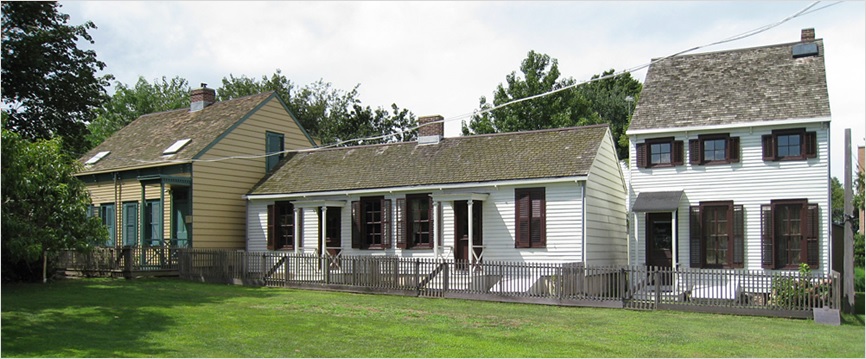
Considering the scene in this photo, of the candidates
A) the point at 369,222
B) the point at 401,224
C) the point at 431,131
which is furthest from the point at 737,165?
the point at 369,222

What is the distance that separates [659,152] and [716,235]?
9.62ft

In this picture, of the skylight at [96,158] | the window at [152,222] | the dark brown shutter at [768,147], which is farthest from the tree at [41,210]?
the dark brown shutter at [768,147]

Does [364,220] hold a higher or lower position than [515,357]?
higher

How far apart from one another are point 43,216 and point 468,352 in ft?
40.3

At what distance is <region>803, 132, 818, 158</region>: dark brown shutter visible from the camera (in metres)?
21.9

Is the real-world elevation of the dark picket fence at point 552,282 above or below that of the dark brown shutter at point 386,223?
below

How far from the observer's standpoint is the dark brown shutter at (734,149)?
22.9 meters

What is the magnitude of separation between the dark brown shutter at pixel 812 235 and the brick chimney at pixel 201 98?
2308 centimetres

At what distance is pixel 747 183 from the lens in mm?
22766

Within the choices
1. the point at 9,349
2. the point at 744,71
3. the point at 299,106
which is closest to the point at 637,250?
the point at 744,71

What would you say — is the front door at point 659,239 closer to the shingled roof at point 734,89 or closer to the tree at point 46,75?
the shingled roof at point 734,89

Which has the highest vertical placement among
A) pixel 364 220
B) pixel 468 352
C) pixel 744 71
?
pixel 744 71

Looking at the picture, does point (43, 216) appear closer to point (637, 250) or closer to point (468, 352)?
point (468, 352)

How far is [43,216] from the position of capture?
19.5 meters
